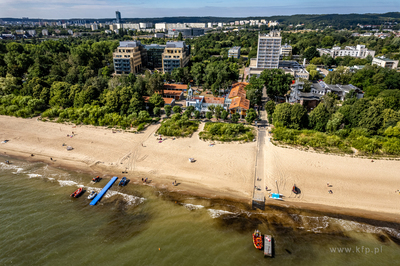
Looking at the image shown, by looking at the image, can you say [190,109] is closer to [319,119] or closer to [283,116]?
[283,116]

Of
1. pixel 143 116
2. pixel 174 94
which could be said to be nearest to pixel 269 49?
pixel 174 94

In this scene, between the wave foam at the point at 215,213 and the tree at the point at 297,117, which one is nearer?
the wave foam at the point at 215,213

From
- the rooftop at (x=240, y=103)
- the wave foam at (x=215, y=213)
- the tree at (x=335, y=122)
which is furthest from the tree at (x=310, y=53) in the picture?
the wave foam at (x=215, y=213)

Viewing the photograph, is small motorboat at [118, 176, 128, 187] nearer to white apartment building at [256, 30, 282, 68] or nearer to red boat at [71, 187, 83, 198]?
red boat at [71, 187, 83, 198]

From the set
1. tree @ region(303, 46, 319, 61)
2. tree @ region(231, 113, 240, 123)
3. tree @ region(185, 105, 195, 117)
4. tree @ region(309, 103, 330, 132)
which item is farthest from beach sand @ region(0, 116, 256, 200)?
tree @ region(303, 46, 319, 61)

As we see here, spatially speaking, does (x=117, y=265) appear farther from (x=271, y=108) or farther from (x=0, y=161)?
(x=271, y=108)

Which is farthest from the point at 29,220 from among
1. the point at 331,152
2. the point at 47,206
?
the point at 331,152

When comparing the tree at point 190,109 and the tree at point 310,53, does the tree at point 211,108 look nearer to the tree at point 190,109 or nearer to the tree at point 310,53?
the tree at point 190,109
